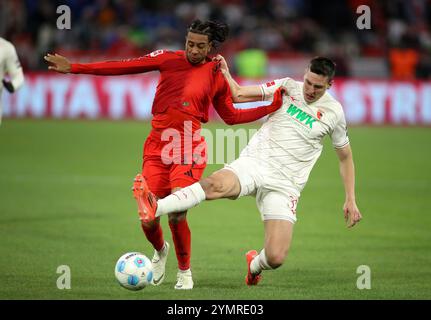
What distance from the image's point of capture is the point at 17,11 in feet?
77.5

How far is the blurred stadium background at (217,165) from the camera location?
7.82 metres

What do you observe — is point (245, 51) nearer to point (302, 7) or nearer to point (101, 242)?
point (302, 7)

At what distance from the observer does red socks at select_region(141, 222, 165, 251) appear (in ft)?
23.7

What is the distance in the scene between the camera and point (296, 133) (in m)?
7.33

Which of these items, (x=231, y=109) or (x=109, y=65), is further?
(x=231, y=109)

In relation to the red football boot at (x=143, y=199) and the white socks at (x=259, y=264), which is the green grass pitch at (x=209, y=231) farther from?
the red football boot at (x=143, y=199)

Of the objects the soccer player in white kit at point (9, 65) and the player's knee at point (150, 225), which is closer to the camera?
the player's knee at point (150, 225)

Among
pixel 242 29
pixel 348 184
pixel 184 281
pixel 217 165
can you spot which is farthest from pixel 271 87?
pixel 242 29

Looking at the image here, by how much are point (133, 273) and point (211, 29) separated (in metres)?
2.09

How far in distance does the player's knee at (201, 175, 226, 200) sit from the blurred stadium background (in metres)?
0.81

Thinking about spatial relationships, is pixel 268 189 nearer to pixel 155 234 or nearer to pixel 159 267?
pixel 155 234

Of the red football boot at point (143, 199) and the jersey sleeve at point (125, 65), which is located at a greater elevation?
the jersey sleeve at point (125, 65)

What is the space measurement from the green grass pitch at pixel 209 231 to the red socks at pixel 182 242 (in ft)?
0.78

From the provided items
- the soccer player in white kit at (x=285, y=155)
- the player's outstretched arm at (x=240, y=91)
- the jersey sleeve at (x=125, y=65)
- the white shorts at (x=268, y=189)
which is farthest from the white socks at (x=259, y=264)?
the jersey sleeve at (x=125, y=65)
